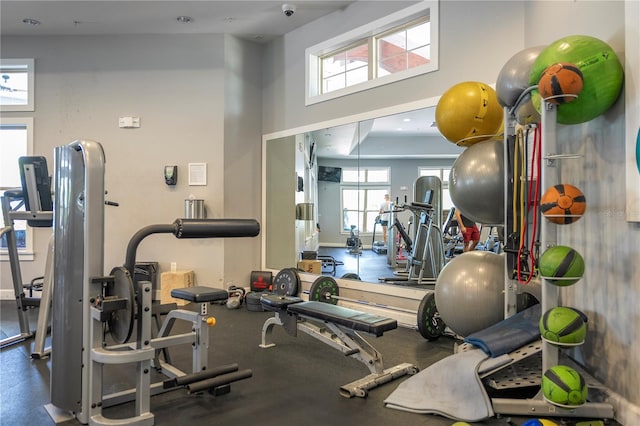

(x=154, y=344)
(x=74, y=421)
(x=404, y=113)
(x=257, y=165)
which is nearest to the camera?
(x=74, y=421)

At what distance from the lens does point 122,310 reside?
1.97m

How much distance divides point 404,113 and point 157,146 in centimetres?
313

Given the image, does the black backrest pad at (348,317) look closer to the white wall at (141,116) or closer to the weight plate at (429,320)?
the weight plate at (429,320)

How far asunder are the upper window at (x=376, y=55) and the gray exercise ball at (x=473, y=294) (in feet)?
6.72

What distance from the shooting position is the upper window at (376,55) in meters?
4.11

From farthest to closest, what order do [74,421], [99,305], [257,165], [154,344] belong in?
[257,165] → [154,344] → [74,421] → [99,305]

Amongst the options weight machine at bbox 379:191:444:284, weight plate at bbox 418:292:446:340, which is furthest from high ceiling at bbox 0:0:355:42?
weight plate at bbox 418:292:446:340

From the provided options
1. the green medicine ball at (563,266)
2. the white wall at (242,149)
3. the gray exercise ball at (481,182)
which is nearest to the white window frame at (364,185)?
the white wall at (242,149)

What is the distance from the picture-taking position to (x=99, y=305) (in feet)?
6.23

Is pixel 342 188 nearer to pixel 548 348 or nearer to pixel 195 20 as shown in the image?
pixel 195 20

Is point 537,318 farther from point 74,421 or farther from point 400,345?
point 74,421

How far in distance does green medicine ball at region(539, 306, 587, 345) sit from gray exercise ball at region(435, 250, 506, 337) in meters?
0.75

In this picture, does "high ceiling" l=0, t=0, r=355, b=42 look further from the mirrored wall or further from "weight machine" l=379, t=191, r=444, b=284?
"weight machine" l=379, t=191, r=444, b=284

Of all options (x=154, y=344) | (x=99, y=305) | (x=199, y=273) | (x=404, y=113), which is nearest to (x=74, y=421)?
(x=154, y=344)
